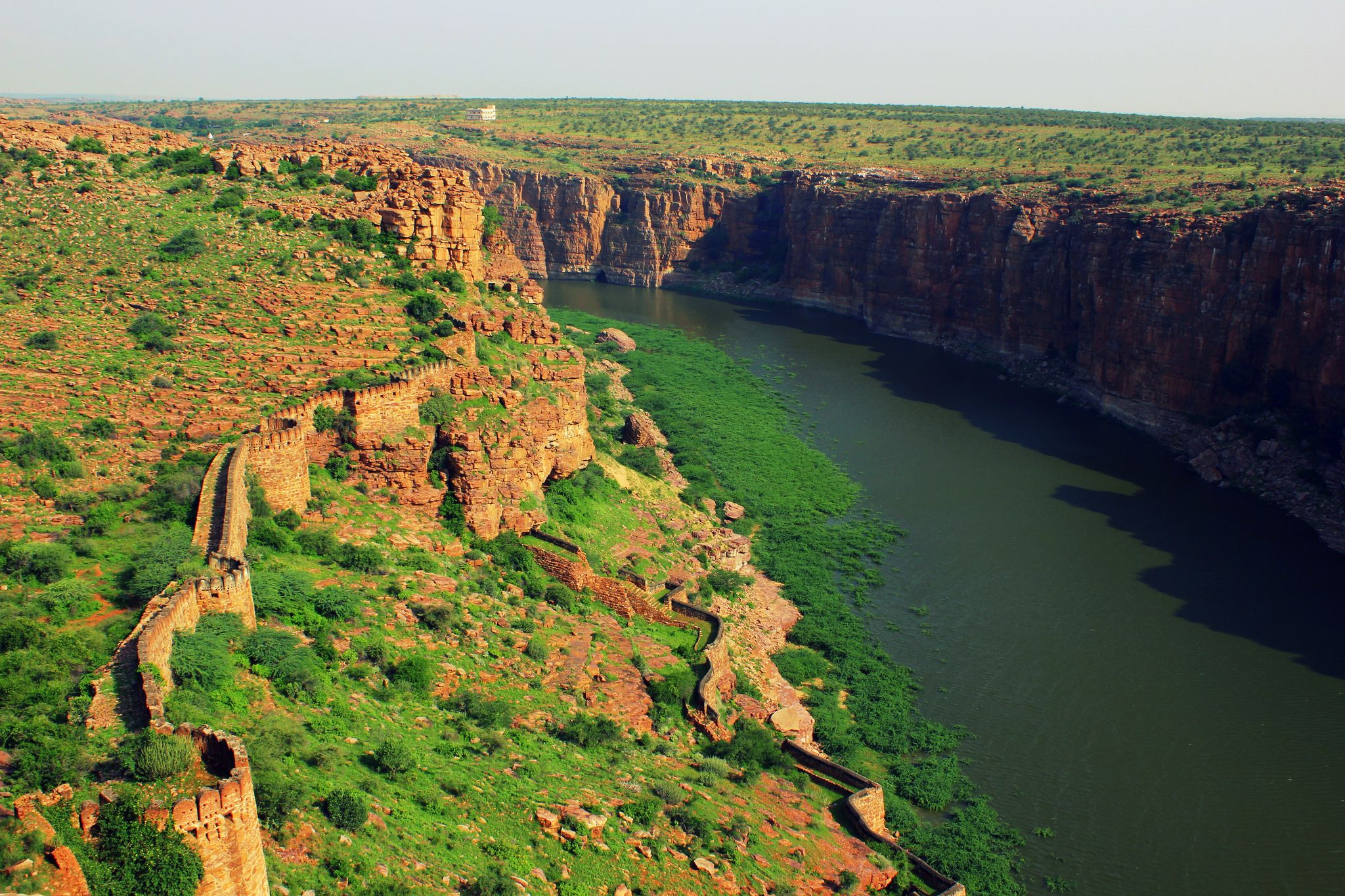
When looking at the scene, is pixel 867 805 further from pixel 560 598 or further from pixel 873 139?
pixel 873 139

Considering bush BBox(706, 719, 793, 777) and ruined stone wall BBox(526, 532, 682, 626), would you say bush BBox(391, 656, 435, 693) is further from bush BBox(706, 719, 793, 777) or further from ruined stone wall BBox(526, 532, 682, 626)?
ruined stone wall BBox(526, 532, 682, 626)

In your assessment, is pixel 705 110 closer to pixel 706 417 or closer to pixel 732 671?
pixel 706 417

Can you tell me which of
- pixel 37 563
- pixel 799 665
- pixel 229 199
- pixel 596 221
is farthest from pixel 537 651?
pixel 596 221

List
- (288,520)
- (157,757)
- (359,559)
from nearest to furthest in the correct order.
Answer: (157,757)
(359,559)
(288,520)

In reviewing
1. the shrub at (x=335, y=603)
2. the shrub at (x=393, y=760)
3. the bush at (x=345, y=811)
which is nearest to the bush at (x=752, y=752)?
the shrub at (x=393, y=760)

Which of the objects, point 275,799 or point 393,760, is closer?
point 275,799

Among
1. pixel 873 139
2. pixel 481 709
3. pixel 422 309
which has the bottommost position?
pixel 481 709

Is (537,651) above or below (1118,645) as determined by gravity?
above
